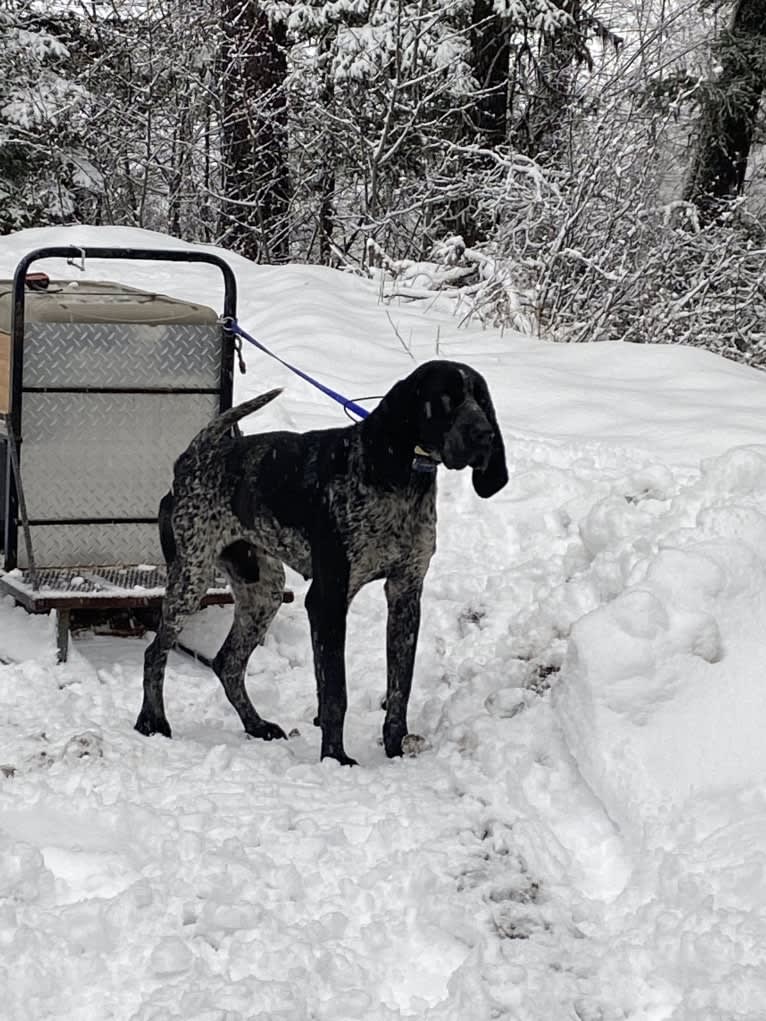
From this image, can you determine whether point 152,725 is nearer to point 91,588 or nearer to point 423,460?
point 91,588

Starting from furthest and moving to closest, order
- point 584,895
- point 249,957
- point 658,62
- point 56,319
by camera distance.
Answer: point 658,62 → point 56,319 → point 584,895 → point 249,957

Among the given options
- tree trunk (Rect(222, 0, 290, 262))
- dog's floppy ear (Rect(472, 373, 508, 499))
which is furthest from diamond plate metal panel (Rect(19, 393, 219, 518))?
tree trunk (Rect(222, 0, 290, 262))

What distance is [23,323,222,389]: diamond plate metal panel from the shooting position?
596cm

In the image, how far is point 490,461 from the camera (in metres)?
4.50

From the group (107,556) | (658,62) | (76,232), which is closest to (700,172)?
(658,62)

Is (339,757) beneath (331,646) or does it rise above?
beneath

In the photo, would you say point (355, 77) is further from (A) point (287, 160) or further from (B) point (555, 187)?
(B) point (555, 187)

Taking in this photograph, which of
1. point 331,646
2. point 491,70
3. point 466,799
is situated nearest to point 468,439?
point 331,646

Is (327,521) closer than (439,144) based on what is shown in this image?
Yes

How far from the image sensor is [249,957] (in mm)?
3244

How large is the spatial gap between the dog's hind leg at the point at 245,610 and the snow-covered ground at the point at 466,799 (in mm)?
154

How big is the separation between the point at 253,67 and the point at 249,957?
49.7ft

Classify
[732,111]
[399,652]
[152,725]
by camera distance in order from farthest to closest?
[732,111], [152,725], [399,652]

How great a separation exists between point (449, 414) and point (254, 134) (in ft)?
43.2
